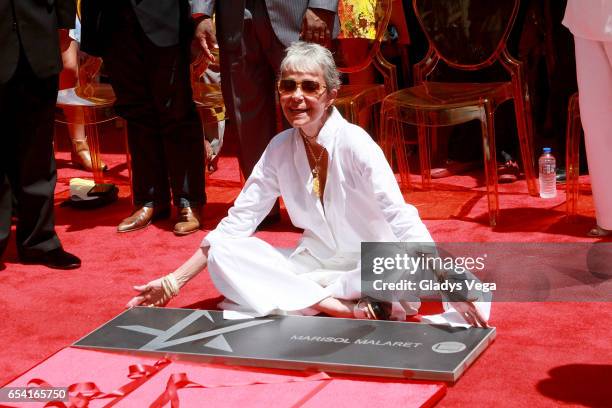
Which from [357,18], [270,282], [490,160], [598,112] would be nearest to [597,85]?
[598,112]

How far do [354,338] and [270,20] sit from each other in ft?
6.42

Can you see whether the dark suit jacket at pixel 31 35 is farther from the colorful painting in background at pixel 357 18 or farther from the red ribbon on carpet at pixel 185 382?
the red ribbon on carpet at pixel 185 382

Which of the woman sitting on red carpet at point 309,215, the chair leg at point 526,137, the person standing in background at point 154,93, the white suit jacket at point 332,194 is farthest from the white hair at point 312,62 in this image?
the chair leg at point 526,137

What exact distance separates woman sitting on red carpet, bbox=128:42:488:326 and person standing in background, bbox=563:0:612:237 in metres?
1.17

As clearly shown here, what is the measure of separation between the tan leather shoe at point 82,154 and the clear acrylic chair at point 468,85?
228 centimetres

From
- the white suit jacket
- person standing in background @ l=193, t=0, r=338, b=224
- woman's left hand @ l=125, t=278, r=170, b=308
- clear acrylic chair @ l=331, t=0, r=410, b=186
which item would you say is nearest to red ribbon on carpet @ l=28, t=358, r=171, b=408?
woman's left hand @ l=125, t=278, r=170, b=308

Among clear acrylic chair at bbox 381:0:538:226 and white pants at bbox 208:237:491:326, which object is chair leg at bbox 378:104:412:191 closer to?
clear acrylic chair at bbox 381:0:538:226

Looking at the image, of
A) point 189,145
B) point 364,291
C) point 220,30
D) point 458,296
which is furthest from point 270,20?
point 458,296

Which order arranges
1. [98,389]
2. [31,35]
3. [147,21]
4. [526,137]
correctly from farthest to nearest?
1. [526,137]
2. [147,21]
3. [31,35]
4. [98,389]

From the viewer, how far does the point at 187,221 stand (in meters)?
5.55

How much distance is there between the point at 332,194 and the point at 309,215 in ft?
0.52

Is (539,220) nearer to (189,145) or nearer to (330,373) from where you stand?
(189,145)

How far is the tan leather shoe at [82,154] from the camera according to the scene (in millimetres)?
7277

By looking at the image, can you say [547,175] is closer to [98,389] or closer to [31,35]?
[31,35]
